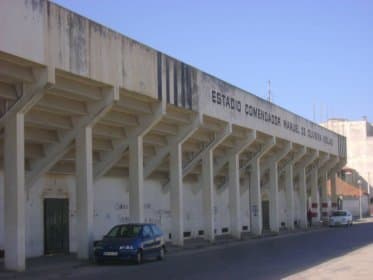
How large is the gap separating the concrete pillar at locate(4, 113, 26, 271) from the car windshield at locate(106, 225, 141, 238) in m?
4.66

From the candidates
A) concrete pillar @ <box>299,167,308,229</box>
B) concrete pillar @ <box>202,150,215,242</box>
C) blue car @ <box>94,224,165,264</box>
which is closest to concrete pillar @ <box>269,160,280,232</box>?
concrete pillar @ <box>299,167,308,229</box>

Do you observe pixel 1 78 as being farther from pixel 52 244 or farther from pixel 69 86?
pixel 52 244

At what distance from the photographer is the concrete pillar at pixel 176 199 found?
32.1 m

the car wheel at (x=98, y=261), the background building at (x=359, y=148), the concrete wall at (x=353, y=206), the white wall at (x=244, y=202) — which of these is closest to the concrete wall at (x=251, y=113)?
the white wall at (x=244, y=202)

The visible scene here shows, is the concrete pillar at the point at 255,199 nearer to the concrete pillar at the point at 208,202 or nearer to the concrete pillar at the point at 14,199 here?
the concrete pillar at the point at 208,202

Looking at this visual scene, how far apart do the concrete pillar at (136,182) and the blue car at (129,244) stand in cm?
311

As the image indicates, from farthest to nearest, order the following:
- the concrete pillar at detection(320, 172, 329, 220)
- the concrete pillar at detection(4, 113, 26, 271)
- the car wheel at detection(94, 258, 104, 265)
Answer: the concrete pillar at detection(320, 172, 329, 220)
the car wheel at detection(94, 258, 104, 265)
the concrete pillar at detection(4, 113, 26, 271)

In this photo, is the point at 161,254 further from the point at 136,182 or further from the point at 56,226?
the point at 56,226

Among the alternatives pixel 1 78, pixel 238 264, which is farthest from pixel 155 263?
pixel 1 78

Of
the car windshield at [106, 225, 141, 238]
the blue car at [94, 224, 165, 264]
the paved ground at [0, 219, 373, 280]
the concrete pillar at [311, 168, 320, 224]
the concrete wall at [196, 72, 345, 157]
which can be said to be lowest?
the paved ground at [0, 219, 373, 280]

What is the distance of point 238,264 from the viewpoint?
22594 millimetres

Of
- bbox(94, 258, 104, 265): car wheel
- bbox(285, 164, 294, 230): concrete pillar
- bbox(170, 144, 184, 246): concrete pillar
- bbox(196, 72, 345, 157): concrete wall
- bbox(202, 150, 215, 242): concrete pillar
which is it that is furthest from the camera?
bbox(285, 164, 294, 230): concrete pillar

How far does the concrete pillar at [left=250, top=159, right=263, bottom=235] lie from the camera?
42969mm

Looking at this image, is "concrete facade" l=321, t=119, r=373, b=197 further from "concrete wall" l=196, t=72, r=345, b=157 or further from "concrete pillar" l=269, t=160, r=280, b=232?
"concrete pillar" l=269, t=160, r=280, b=232
